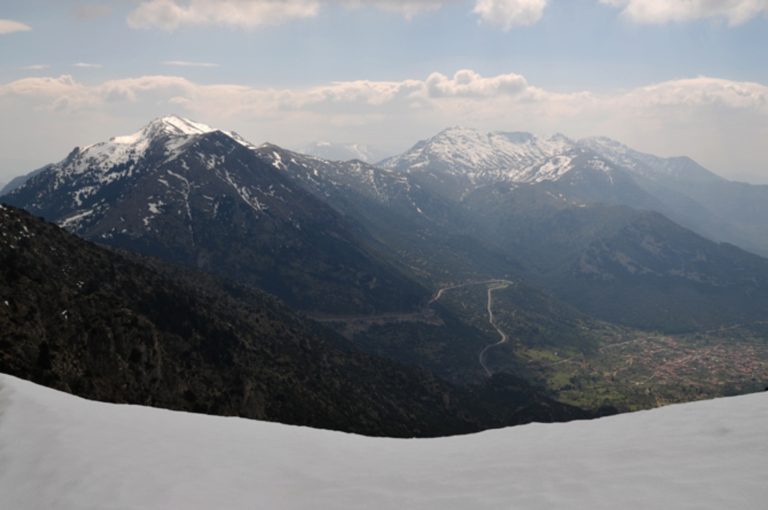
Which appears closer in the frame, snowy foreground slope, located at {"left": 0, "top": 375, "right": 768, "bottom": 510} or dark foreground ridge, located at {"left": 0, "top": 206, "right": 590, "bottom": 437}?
snowy foreground slope, located at {"left": 0, "top": 375, "right": 768, "bottom": 510}

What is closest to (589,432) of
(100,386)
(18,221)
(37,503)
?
(37,503)

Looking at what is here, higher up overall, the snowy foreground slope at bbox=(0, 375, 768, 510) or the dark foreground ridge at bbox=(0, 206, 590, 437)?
the snowy foreground slope at bbox=(0, 375, 768, 510)

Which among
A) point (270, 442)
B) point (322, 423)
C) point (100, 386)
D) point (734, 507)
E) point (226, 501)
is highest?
point (734, 507)

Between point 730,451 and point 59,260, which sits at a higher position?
point 730,451

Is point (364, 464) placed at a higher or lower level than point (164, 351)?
higher

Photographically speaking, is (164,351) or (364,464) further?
(164,351)

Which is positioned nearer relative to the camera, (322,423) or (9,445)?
(9,445)

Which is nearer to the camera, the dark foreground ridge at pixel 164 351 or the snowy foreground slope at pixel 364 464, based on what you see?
the snowy foreground slope at pixel 364 464

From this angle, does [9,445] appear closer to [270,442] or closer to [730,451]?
[270,442]
